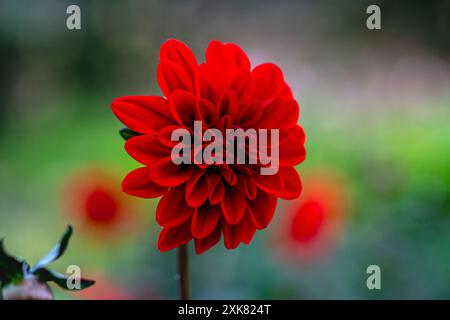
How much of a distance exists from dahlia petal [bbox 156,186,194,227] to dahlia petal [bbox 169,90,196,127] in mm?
51

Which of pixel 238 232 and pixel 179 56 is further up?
pixel 179 56

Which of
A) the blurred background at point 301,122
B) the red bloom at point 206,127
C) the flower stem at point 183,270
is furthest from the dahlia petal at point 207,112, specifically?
the blurred background at point 301,122

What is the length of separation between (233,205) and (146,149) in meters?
0.08

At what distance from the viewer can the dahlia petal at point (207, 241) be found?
41cm

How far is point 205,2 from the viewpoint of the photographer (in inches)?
23.7

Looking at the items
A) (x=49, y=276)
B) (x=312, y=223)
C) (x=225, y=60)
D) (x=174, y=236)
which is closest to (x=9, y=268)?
(x=49, y=276)

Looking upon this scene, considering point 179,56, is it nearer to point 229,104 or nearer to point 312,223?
point 229,104

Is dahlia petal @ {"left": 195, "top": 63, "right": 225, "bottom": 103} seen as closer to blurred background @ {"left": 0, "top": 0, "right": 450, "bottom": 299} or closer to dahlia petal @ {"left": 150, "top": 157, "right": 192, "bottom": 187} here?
dahlia petal @ {"left": 150, "top": 157, "right": 192, "bottom": 187}

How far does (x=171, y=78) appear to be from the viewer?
0.39 metres

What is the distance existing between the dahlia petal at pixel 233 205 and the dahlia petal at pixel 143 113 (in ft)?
0.22

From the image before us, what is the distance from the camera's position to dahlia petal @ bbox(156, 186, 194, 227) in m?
0.40

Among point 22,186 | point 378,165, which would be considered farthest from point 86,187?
point 378,165

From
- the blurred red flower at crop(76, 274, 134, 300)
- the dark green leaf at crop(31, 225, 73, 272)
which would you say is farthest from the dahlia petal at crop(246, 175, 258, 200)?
the blurred red flower at crop(76, 274, 134, 300)

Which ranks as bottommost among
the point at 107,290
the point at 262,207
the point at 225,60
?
the point at 107,290
